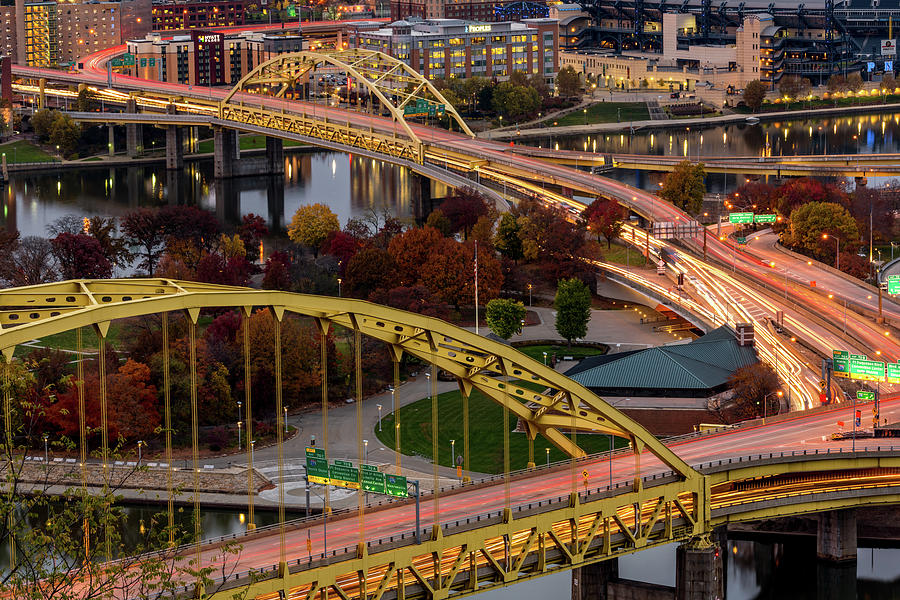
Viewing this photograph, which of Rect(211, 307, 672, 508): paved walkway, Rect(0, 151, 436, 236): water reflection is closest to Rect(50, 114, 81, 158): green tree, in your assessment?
Rect(0, 151, 436, 236): water reflection

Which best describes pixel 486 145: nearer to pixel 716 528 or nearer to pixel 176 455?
pixel 176 455

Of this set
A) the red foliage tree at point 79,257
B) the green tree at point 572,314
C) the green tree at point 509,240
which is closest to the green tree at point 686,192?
the green tree at point 509,240

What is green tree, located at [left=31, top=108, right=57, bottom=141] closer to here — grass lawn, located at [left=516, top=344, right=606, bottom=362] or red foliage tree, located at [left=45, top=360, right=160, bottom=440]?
grass lawn, located at [left=516, top=344, right=606, bottom=362]

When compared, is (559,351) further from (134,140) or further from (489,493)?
(134,140)

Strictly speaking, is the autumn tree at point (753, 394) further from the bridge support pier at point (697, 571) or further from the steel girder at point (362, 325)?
the steel girder at point (362, 325)

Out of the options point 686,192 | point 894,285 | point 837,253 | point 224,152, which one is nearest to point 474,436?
point 894,285
